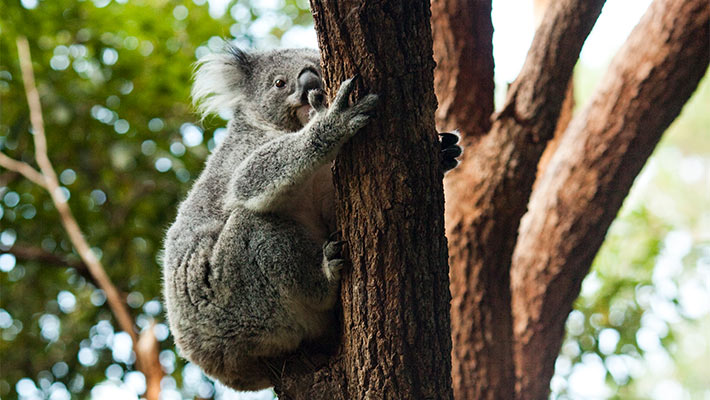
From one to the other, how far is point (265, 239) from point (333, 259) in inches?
13.1

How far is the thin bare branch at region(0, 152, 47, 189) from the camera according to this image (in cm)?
484

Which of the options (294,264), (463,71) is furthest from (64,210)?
(463,71)

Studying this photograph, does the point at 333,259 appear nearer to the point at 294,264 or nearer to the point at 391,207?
the point at 294,264

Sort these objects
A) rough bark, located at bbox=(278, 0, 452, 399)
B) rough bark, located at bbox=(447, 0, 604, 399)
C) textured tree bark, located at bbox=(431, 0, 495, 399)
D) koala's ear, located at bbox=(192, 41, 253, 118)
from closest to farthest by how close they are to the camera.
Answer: rough bark, located at bbox=(278, 0, 452, 399)
koala's ear, located at bbox=(192, 41, 253, 118)
rough bark, located at bbox=(447, 0, 604, 399)
textured tree bark, located at bbox=(431, 0, 495, 399)

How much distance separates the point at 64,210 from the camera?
465cm

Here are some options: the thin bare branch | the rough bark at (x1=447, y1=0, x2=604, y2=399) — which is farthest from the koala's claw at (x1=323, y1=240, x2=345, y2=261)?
the thin bare branch

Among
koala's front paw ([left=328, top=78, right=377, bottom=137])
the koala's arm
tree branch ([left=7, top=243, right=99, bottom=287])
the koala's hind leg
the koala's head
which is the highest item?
the koala's head

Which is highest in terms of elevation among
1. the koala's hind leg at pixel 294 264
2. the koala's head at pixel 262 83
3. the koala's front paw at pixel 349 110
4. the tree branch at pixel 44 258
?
the koala's head at pixel 262 83

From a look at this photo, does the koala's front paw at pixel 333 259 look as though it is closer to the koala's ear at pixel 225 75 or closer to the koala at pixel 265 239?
the koala at pixel 265 239

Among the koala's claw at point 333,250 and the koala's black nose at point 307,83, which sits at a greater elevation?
the koala's black nose at point 307,83

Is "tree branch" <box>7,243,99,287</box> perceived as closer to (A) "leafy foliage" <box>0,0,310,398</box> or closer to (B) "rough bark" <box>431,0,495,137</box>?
(A) "leafy foliage" <box>0,0,310,398</box>

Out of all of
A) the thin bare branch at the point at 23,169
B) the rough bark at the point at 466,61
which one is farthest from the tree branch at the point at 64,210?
the rough bark at the point at 466,61

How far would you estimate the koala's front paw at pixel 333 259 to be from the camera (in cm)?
262

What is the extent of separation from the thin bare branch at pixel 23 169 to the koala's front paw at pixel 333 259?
2953mm
